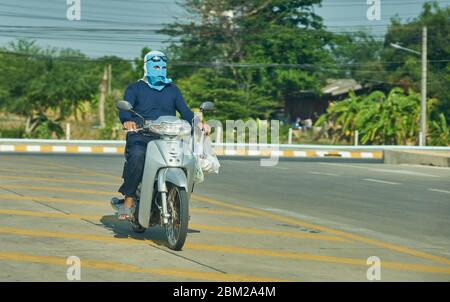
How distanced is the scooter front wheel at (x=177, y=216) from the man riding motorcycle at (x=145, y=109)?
0.49 meters

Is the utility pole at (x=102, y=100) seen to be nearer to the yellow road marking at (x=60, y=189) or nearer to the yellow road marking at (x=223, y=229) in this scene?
the yellow road marking at (x=60, y=189)

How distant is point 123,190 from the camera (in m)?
9.69

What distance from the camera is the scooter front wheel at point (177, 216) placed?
29.0 feet

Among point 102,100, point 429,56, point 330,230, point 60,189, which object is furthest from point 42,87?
point 330,230

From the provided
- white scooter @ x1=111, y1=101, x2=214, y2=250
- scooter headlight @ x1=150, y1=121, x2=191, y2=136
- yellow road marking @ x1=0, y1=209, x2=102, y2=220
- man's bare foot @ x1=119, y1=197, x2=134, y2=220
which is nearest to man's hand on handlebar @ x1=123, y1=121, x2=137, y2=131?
white scooter @ x1=111, y1=101, x2=214, y2=250

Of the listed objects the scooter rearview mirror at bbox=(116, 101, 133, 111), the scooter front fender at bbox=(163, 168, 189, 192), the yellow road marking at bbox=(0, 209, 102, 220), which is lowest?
the yellow road marking at bbox=(0, 209, 102, 220)

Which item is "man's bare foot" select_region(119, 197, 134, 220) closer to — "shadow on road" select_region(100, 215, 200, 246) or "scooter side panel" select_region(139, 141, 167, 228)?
"shadow on road" select_region(100, 215, 200, 246)

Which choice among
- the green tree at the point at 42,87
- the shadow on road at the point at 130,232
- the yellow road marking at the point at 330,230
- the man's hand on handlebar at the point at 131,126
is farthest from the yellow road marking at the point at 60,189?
the green tree at the point at 42,87

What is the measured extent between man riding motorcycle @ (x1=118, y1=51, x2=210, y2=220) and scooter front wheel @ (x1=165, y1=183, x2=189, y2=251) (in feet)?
1.61

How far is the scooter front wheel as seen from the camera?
8844 mm

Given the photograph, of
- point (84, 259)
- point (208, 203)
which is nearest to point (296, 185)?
point (208, 203)

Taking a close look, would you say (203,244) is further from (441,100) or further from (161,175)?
(441,100)

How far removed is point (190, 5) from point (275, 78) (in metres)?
7.50

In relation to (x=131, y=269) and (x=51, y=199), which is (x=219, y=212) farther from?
(x=131, y=269)
